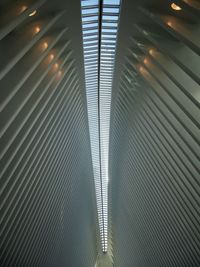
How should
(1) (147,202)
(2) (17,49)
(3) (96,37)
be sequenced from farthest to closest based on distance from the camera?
(1) (147,202) → (3) (96,37) → (2) (17,49)

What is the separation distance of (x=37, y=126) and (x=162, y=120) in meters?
4.79

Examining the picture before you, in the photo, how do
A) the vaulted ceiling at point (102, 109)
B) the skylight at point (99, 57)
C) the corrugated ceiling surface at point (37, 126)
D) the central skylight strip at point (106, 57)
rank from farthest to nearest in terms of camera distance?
1. the skylight at point (99, 57)
2. the central skylight strip at point (106, 57)
3. the vaulted ceiling at point (102, 109)
4. the corrugated ceiling surface at point (37, 126)

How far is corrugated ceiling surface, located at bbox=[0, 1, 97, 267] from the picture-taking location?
8195 millimetres

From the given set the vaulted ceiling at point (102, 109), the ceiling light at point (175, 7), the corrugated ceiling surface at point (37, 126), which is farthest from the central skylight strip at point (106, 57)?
the ceiling light at point (175, 7)

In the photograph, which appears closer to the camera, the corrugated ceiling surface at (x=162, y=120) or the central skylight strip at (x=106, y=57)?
the corrugated ceiling surface at (x=162, y=120)

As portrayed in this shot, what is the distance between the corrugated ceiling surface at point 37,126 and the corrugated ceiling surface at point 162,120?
7.90ft

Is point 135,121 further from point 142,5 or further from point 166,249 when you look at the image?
point 166,249

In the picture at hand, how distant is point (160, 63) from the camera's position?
9.53m

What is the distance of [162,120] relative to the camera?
1159cm

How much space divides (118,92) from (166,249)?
363 inches

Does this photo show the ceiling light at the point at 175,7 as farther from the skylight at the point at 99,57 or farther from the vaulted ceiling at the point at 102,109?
the skylight at the point at 99,57

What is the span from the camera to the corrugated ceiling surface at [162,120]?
8547 millimetres

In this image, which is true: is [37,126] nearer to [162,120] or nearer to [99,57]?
[162,120]

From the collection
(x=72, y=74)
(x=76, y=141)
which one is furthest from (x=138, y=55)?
(x=76, y=141)
